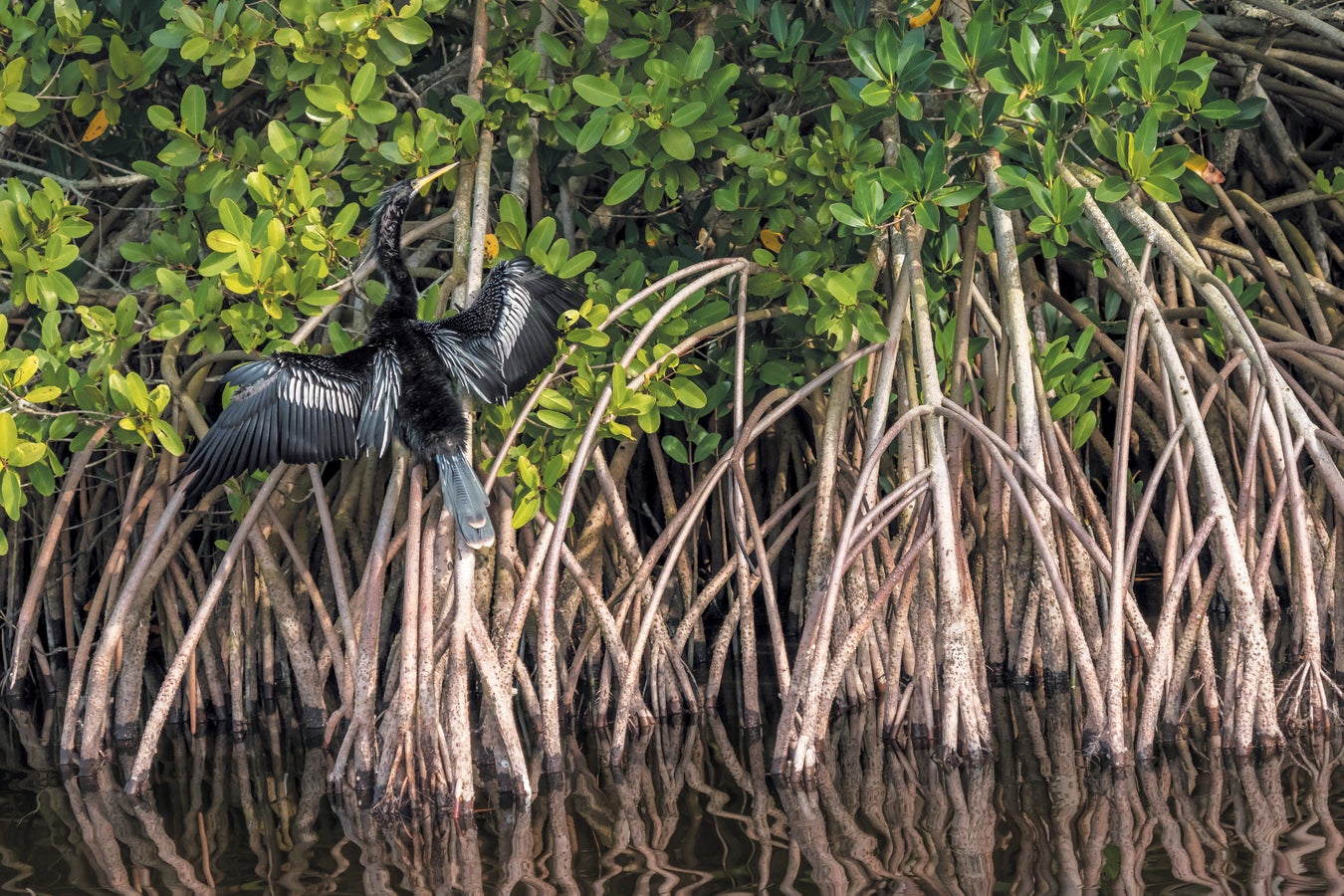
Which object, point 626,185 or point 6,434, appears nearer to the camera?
point 6,434

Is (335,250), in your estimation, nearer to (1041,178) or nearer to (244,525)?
(244,525)

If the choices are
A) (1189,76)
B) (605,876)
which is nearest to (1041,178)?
(1189,76)

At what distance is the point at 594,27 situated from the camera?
411 cm

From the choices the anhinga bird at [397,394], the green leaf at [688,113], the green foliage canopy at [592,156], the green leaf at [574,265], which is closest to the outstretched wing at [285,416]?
the anhinga bird at [397,394]

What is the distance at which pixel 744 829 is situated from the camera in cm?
333

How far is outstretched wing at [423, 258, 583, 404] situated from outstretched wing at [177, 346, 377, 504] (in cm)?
24

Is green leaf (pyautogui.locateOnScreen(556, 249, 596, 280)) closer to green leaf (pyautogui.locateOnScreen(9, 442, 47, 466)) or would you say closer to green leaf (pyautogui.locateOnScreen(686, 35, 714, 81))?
green leaf (pyautogui.locateOnScreen(686, 35, 714, 81))

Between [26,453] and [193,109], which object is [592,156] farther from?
[26,453]

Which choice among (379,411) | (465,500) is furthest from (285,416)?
(465,500)

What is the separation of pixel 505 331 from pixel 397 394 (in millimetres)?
338

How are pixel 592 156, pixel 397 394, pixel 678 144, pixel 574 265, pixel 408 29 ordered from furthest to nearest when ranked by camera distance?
pixel 592 156 < pixel 574 265 < pixel 678 144 < pixel 408 29 < pixel 397 394

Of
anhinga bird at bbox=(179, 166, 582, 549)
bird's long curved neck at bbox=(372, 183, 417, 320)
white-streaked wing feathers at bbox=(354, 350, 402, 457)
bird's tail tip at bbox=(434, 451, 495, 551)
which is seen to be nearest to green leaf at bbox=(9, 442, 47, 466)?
anhinga bird at bbox=(179, 166, 582, 549)

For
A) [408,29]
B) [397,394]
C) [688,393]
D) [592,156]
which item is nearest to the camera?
[397,394]

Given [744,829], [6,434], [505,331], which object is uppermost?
[505,331]
